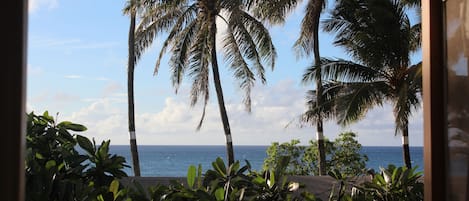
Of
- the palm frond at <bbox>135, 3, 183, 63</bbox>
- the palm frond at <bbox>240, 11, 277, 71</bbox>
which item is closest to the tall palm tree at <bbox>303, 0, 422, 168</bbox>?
the palm frond at <bbox>240, 11, 277, 71</bbox>

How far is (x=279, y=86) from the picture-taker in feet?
108

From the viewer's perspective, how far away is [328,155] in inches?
667

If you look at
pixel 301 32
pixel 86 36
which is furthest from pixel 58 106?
pixel 301 32

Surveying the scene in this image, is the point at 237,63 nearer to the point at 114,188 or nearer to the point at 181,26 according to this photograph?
the point at 181,26

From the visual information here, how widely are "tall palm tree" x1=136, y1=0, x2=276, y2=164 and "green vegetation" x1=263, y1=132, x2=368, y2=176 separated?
13.6ft

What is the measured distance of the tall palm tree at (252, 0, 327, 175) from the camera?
11.6m

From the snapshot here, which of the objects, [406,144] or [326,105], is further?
[406,144]

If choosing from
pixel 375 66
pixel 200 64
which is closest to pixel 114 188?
pixel 375 66

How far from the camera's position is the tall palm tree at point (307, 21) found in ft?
38.2

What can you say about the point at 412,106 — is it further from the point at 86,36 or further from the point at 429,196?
the point at 86,36

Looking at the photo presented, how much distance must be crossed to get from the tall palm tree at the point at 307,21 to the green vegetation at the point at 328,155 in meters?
3.39

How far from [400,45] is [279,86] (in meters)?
21.2

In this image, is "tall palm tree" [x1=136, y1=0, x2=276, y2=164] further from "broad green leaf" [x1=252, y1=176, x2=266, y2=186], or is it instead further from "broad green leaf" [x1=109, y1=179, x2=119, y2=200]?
"broad green leaf" [x1=109, y1=179, x2=119, y2=200]

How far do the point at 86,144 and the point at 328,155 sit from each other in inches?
604
